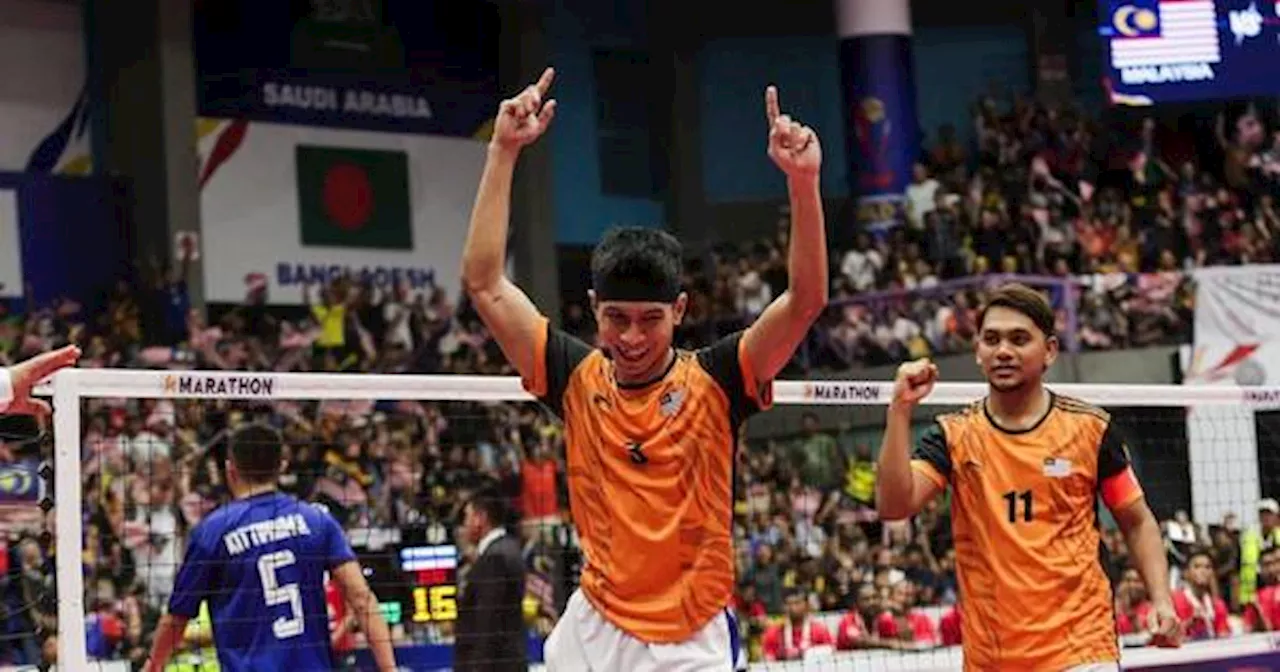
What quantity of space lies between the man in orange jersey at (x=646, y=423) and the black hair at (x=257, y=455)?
10.7 feet

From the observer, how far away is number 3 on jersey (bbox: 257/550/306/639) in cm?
905

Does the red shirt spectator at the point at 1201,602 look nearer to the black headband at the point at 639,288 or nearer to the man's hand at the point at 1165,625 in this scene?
the man's hand at the point at 1165,625

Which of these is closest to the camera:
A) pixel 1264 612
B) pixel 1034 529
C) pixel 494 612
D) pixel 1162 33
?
pixel 1034 529

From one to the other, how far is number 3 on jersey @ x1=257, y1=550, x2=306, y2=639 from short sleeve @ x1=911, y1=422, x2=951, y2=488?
2.93 metres

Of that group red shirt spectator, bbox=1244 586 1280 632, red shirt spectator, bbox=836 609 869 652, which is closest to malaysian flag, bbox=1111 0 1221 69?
red shirt spectator, bbox=1244 586 1280 632

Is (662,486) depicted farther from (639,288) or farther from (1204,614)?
(1204,614)

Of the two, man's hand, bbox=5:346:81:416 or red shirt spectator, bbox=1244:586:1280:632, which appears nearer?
man's hand, bbox=5:346:81:416

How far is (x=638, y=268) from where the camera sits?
19.2ft

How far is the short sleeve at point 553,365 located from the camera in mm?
6195

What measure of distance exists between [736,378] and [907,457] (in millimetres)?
1085

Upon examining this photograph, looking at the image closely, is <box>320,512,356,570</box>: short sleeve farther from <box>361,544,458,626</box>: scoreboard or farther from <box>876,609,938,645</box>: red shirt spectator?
<box>876,609,938,645</box>: red shirt spectator

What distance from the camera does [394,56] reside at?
29719 mm

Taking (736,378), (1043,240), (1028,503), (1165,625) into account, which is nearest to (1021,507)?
(1028,503)

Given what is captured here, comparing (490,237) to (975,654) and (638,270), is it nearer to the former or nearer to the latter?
(638,270)
